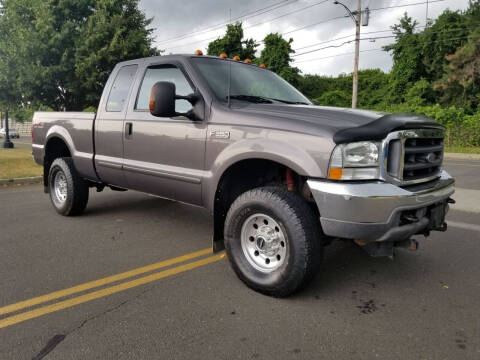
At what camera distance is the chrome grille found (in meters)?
2.79

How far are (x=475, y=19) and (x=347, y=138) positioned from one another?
112ft

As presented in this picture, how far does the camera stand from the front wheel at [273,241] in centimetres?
286

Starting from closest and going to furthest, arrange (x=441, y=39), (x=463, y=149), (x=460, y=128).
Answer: (x=463, y=149)
(x=460, y=128)
(x=441, y=39)

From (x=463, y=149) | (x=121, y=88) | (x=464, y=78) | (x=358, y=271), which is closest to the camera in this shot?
(x=358, y=271)

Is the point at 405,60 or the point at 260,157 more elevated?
the point at 405,60

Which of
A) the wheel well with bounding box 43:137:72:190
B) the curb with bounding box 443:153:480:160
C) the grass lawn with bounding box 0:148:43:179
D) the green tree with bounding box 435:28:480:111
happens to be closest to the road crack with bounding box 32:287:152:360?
the wheel well with bounding box 43:137:72:190

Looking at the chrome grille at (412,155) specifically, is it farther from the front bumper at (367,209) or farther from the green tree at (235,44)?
the green tree at (235,44)

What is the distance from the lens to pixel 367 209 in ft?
8.66

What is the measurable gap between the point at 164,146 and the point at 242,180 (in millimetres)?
854

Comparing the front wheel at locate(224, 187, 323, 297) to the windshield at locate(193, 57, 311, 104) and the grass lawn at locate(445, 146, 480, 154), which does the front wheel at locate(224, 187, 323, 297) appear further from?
the grass lawn at locate(445, 146, 480, 154)

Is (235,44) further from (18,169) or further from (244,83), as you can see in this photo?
(244,83)

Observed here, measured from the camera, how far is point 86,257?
12.8ft

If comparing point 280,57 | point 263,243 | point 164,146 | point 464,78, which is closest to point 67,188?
point 164,146

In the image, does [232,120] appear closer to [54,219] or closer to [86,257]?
[86,257]
